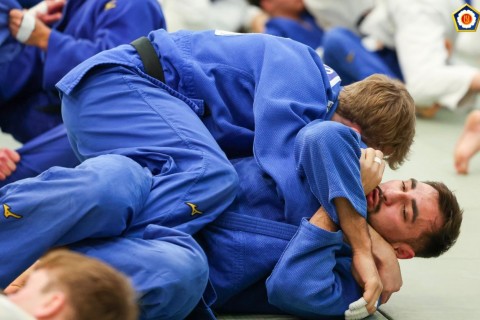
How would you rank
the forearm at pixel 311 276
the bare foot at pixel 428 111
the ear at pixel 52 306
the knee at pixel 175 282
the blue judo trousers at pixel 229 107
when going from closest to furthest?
the ear at pixel 52 306
the knee at pixel 175 282
the forearm at pixel 311 276
the blue judo trousers at pixel 229 107
the bare foot at pixel 428 111

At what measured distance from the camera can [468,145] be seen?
3.53 meters

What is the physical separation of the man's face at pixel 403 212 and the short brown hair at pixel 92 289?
0.95m

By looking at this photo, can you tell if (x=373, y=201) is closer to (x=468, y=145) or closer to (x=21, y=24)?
(x=468, y=145)

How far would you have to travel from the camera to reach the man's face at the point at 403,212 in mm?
2166

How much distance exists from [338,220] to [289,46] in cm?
63

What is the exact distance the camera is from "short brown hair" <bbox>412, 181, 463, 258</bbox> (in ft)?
7.14

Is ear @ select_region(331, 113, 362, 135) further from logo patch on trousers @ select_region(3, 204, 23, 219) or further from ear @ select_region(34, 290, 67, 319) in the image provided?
ear @ select_region(34, 290, 67, 319)

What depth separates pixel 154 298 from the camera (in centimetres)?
184

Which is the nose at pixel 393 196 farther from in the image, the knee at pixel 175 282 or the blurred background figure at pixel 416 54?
the blurred background figure at pixel 416 54

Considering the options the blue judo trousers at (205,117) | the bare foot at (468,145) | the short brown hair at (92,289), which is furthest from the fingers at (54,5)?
the short brown hair at (92,289)

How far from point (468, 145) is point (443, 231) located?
145cm

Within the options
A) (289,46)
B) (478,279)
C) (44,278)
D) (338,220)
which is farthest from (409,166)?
(44,278)

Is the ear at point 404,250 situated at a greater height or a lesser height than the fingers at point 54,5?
lesser

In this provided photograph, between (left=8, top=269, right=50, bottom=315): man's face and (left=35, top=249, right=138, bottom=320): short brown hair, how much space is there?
0.04 ft
